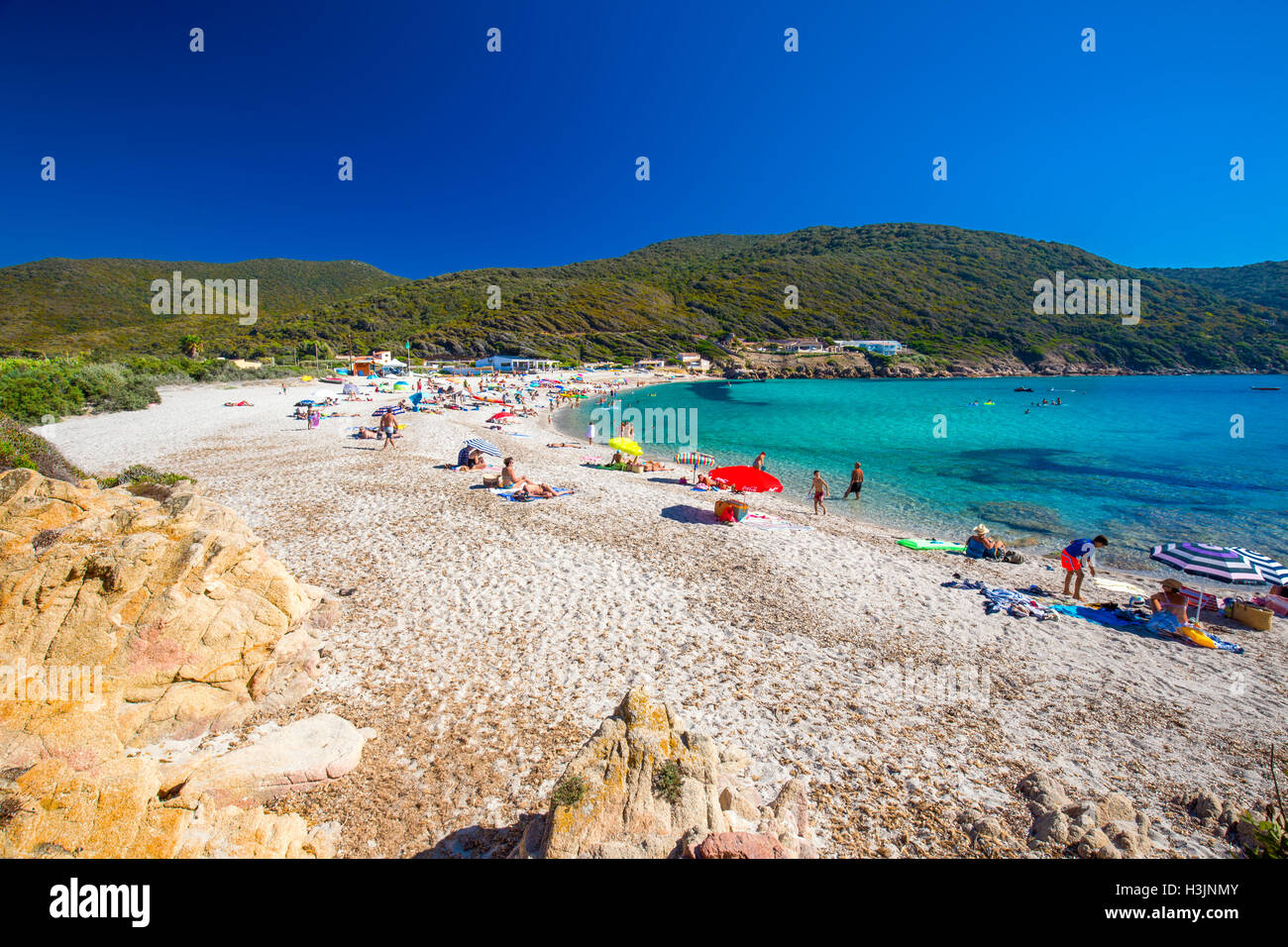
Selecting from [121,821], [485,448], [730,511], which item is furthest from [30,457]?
[730,511]

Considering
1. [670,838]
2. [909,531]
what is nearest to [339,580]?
[670,838]

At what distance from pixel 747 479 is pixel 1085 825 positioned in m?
9.46

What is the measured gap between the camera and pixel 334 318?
3046 inches

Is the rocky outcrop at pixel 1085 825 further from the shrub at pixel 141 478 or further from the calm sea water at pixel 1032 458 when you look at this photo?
the shrub at pixel 141 478

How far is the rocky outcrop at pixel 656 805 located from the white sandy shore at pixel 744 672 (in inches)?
27.7

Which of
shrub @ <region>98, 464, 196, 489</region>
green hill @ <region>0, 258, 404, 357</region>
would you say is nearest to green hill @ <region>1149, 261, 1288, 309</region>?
shrub @ <region>98, 464, 196, 489</region>

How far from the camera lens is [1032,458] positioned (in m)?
→ 26.1

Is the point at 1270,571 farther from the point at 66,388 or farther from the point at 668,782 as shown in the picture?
the point at 66,388

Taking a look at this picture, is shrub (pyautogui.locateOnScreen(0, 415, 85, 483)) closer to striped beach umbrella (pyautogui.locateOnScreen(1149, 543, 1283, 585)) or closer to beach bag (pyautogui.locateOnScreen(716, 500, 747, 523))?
beach bag (pyautogui.locateOnScreen(716, 500, 747, 523))

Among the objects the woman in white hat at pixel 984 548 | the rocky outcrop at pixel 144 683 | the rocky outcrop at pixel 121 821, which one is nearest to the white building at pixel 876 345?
the woman in white hat at pixel 984 548

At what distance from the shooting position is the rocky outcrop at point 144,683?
2.79 meters

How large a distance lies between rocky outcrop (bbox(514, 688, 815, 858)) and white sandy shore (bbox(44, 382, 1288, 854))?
0.70m

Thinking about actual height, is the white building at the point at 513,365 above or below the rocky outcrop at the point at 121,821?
above
